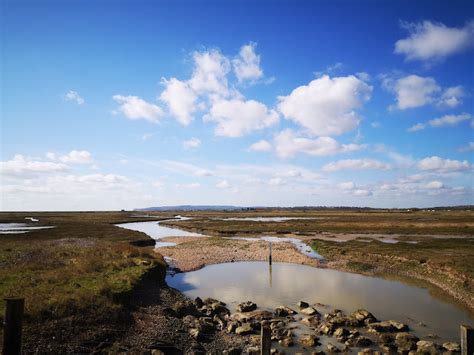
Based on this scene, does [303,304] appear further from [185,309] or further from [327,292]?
[185,309]

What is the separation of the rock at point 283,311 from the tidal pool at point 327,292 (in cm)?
198

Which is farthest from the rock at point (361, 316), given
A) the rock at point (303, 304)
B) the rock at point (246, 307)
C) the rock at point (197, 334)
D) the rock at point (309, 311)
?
the rock at point (197, 334)

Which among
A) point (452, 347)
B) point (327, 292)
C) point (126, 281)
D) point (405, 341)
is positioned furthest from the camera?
point (327, 292)

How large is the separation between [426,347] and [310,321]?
7.10 m

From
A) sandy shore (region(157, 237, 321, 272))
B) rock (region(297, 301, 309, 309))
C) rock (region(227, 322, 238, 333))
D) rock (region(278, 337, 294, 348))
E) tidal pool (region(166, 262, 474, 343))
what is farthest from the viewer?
sandy shore (region(157, 237, 321, 272))

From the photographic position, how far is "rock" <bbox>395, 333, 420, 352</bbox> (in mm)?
19516

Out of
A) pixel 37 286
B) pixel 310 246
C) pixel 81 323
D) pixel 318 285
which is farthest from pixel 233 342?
pixel 310 246

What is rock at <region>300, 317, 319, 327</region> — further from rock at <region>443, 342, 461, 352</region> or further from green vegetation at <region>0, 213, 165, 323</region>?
green vegetation at <region>0, 213, 165, 323</region>

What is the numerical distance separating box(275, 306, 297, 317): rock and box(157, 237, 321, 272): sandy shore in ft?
65.7

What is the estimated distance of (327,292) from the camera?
32.8 m

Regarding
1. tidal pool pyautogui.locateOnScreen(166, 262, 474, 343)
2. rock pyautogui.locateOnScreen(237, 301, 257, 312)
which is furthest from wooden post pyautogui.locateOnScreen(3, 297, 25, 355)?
tidal pool pyautogui.locateOnScreen(166, 262, 474, 343)

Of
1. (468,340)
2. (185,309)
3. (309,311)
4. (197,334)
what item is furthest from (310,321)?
(468,340)

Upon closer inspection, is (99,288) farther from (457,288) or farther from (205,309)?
(457,288)

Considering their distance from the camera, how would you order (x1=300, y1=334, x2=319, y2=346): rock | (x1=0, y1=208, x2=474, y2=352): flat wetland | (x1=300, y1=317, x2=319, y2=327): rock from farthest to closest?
(x1=300, y1=317, x2=319, y2=327): rock, (x1=300, y1=334, x2=319, y2=346): rock, (x1=0, y1=208, x2=474, y2=352): flat wetland
